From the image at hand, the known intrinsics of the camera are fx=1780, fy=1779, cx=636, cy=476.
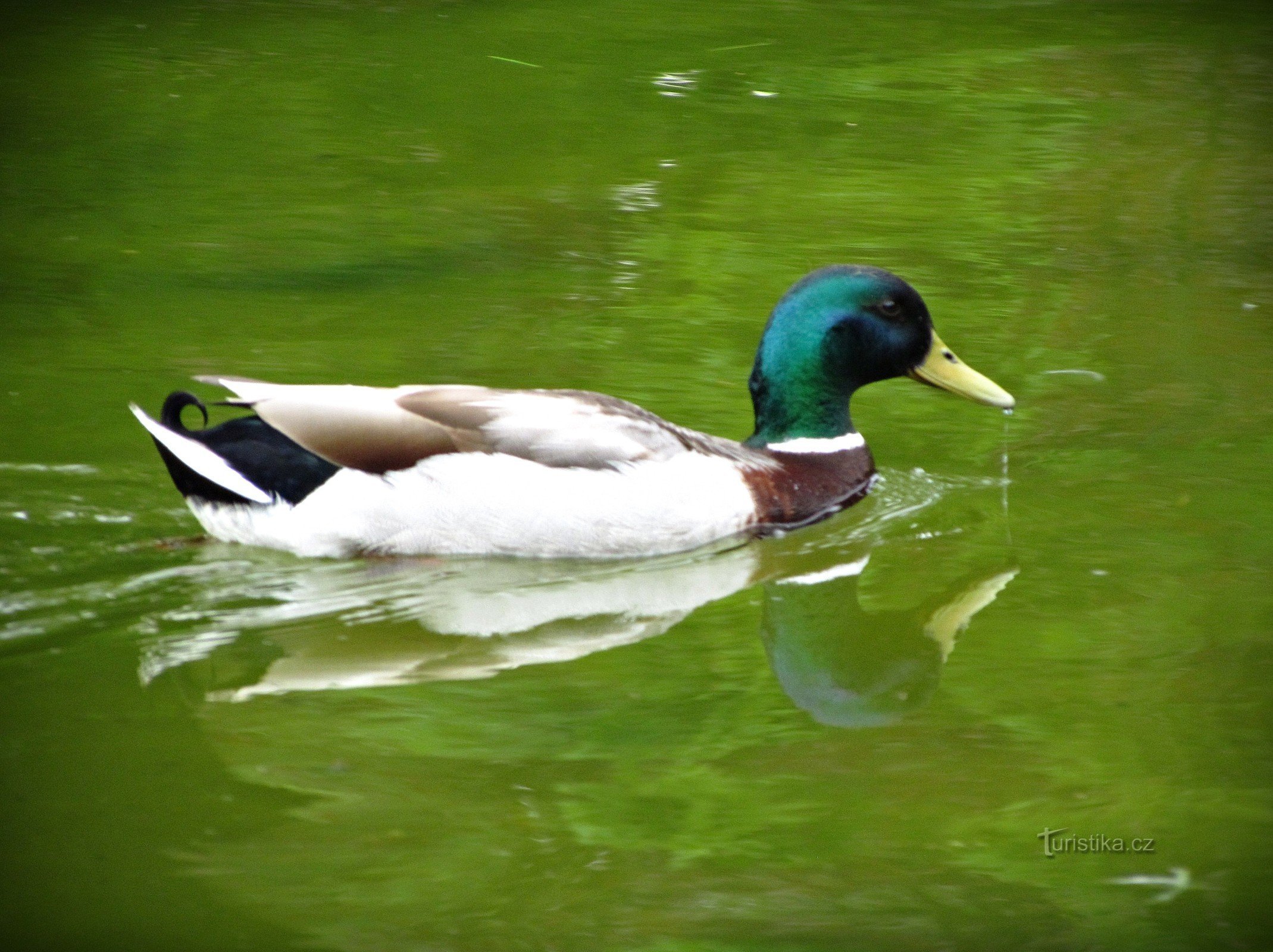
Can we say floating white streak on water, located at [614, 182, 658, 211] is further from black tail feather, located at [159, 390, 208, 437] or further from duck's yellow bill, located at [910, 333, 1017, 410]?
black tail feather, located at [159, 390, 208, 437]

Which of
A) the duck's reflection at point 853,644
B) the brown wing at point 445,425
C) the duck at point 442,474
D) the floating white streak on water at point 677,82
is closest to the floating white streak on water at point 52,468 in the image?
the duck at point 442,474

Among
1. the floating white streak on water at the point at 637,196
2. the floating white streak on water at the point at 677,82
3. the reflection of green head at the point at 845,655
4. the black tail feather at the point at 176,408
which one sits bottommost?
the reflection of green head at the point at 845,655

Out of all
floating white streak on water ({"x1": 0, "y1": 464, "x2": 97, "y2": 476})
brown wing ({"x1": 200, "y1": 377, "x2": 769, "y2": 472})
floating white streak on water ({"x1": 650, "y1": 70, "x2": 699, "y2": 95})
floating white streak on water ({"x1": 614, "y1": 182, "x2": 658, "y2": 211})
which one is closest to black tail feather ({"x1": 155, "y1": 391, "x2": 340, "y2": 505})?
brown wing ({"x1": 200, "y1": 377, "x2": 769, "y2": 472})

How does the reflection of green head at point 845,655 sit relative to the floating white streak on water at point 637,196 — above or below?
below

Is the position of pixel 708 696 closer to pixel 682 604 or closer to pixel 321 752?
pixel 682 604

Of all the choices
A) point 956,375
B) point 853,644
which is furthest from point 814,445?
point 853,644

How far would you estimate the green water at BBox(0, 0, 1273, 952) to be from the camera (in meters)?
4.35

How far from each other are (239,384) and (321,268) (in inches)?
136

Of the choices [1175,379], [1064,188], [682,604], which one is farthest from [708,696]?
[1064,188]

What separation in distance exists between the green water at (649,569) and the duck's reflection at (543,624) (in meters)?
0.02

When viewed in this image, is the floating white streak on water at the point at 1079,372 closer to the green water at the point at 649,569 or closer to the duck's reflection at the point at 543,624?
the green water at the point at 649,569

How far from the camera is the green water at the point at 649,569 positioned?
4.35 m

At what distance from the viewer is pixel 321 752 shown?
4.87 m

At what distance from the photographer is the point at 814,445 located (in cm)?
697
